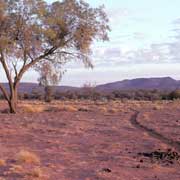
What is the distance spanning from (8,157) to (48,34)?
836 inches

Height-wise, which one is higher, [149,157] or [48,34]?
[48,34]

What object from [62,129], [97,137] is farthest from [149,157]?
[62,129]

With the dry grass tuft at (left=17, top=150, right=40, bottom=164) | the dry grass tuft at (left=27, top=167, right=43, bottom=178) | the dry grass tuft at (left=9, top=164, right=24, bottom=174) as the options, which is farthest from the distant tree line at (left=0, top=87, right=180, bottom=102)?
the dry grass tuft at (left=27, top=167, right=43, bottom=178)

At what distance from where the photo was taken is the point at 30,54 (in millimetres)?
35625

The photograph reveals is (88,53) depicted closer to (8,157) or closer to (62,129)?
(62,129)

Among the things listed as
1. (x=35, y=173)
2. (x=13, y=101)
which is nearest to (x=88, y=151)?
(x=35, y=173)

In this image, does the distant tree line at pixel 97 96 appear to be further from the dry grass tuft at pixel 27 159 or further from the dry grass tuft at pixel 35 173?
the dry grass tuft at pixel 35 173

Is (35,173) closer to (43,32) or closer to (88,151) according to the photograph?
(88,151)

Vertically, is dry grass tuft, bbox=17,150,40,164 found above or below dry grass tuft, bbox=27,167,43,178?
above

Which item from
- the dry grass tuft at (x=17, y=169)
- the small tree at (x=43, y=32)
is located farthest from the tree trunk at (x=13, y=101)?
the dry grass tuft at (x=17, y=169)

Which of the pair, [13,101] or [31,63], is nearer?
[31,63]

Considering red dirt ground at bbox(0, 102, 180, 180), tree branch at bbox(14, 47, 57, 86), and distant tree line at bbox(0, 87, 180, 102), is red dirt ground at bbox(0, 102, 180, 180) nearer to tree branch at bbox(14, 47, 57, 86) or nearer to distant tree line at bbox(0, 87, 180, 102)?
tree branch at bbox(14, 47, 57, 86)

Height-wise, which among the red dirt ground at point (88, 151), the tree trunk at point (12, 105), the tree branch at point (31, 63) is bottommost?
the red dirt ground at point (88, 151)

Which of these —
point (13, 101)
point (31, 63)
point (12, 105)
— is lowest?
point (12, 105)
